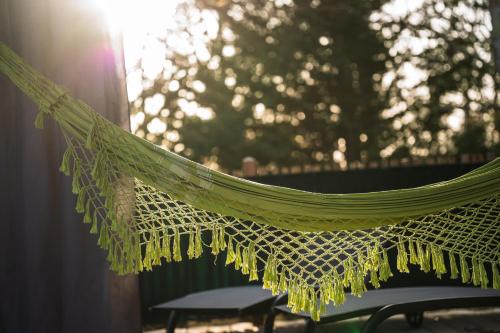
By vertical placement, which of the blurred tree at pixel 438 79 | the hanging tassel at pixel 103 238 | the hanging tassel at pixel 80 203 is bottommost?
the hanging tassel at pixel 103 238

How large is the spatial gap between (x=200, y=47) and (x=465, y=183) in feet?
41.9

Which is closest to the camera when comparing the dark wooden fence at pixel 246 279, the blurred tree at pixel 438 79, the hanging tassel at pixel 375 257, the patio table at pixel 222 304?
the hanging tassel at pixel 375 257

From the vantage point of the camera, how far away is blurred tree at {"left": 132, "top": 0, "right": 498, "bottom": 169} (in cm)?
1338

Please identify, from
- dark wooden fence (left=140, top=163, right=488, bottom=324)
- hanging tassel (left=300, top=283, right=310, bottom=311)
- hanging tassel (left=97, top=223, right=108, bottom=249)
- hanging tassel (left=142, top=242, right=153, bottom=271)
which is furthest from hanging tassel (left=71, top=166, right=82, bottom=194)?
dark wooden fence (left=140, top=163, right=488, bottom=324)

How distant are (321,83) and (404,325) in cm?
1065

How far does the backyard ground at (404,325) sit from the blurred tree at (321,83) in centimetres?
862

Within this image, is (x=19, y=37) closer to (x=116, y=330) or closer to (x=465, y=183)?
(x=116, y=330)

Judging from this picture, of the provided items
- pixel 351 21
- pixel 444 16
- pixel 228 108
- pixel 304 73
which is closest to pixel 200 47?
pixel 228 108

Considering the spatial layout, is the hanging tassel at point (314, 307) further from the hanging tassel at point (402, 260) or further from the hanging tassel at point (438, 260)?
the hanging tassel at point (438, 260)

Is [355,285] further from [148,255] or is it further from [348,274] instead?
[148,255]

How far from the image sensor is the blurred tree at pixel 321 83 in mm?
13375

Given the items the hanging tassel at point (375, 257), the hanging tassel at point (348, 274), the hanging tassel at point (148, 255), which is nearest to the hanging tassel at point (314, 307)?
the hanging tassel at point (348, 274)

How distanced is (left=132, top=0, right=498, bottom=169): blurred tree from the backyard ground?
8619mm

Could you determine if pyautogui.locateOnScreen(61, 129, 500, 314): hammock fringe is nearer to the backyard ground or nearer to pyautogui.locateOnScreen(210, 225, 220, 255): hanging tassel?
pyautogui.locateOnScreen(210, 225, 220, 255): hanging tassel
